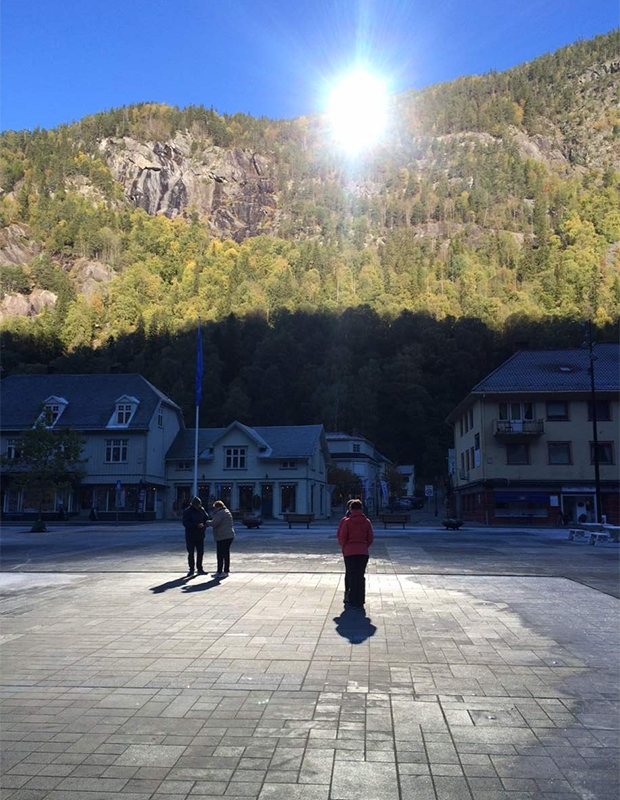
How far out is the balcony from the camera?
44938 mm

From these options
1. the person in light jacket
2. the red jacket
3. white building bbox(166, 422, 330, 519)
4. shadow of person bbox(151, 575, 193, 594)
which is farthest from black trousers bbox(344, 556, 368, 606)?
white building bbox(166, 422, 330, 519)

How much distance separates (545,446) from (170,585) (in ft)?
125

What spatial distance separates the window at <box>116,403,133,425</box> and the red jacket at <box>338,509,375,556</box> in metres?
46.0

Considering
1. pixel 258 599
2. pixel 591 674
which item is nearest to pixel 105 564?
pixel 258 599

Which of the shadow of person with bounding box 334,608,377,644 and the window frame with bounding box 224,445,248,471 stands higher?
the window frame with bounding box 224,445,248,471

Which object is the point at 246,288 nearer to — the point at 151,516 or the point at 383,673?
the point at 151,516

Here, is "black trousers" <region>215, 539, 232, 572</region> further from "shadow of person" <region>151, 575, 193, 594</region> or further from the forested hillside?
the forested hillside

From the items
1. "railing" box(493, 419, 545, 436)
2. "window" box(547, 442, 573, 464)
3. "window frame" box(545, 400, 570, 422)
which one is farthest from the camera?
"window frame" box(545, 400, 570, 422)

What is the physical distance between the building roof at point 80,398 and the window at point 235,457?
726 centimetres

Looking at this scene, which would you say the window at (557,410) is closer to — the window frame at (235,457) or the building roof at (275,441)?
the building roof at (275,441)

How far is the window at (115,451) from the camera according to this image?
5259 centimetres

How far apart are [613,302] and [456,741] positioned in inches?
4905

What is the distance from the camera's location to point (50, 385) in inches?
2274

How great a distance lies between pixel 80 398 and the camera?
56.2 metres
